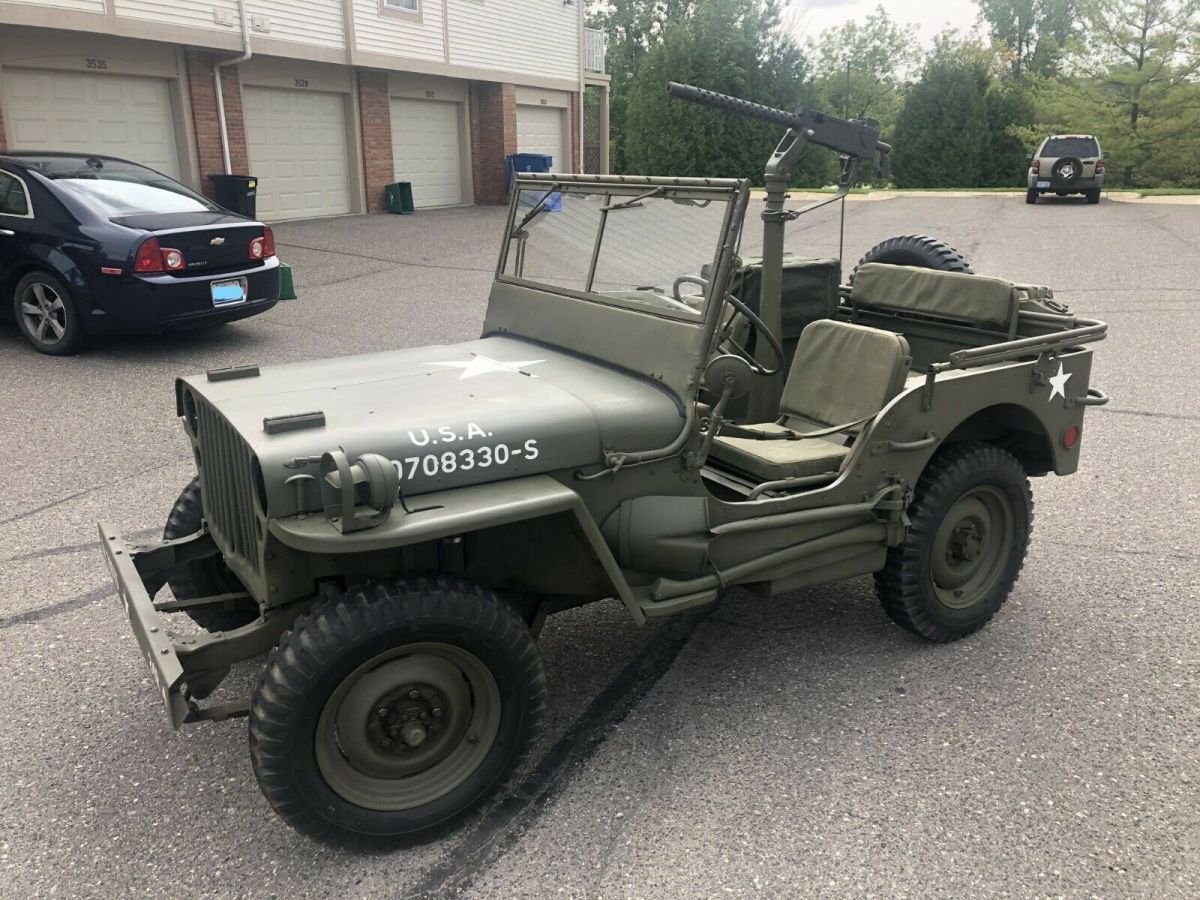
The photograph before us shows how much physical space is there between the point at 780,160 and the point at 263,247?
5889 millimetres

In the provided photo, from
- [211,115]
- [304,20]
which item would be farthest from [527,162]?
[211,115]

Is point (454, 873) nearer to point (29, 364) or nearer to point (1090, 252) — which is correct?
point (29, 364)

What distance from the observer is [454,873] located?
2732 mm

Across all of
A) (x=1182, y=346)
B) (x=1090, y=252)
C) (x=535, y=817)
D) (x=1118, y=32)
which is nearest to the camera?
(x=535, y=817)

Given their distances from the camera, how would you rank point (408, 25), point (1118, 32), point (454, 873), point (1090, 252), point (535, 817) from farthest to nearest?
point (1118, 32)
point (408, 25)
point (1090, 252)
point (535, 817)
point (454, 873)

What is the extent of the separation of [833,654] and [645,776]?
1.07 metres

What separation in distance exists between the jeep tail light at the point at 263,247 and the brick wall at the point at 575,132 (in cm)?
1556

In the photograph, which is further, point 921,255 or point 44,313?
point 44,313

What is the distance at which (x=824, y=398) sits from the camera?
402 centimetres

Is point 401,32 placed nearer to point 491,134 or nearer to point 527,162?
point 491,134

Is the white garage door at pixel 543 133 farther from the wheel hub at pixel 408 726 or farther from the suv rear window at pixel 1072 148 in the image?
the wheel hub at pixel 408 726

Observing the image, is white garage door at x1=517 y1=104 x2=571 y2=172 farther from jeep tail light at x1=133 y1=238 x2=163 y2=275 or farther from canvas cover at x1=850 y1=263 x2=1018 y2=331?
canvas cover at x1=850 y1=263 x2=1018 y2=331

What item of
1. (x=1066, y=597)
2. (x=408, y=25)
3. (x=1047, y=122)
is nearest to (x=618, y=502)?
(x=1066, y=597)

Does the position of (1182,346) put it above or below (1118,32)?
below
